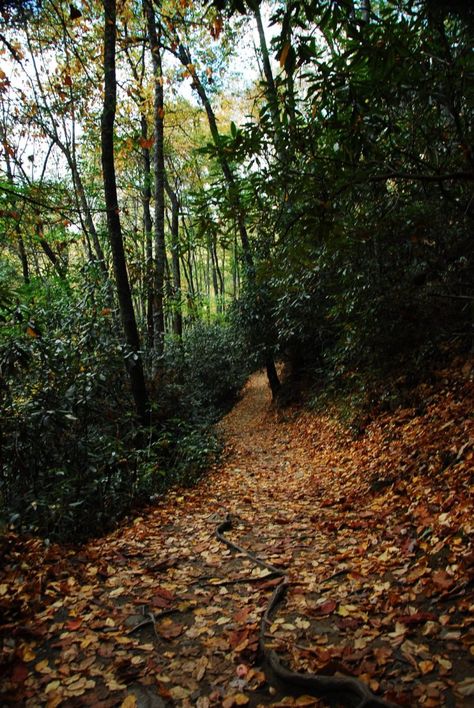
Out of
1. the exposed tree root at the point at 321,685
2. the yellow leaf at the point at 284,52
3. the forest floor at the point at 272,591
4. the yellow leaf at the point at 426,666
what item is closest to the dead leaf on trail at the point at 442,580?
the forest floor at the point at 272,591

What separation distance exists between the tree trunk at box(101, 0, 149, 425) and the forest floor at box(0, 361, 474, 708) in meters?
2.48

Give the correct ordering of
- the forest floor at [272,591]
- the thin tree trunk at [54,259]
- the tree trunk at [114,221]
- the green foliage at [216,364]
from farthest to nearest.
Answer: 1. the green foliage at [216,364]
2. the tree trunk at [114,221]
3. the thin tree trunk at [54,259]
4. the forest floor at [272,591]

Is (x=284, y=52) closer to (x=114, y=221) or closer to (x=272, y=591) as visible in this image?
(x=272, y=591)

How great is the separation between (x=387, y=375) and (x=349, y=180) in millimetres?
4393

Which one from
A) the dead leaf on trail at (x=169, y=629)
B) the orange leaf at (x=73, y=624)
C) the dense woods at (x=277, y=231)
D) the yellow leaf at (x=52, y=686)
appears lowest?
the dead leaf on trail at (x=169, y=629)

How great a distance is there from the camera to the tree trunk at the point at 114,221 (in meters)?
6.47

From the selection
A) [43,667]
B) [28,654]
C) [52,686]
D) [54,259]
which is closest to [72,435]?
[28,654]

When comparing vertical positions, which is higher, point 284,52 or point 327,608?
point 284,52

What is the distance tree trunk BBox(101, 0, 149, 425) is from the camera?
6473mm

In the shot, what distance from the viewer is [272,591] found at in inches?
127

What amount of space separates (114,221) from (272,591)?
19.9 feet

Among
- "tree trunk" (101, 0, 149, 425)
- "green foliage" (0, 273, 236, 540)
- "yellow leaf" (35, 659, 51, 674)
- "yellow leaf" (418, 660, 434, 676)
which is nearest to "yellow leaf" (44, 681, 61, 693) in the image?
"yellow leaf" (35, 659, 51, 674)

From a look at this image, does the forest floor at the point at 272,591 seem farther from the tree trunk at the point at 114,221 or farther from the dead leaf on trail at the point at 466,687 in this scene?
the tree trunk at the point at 114,221

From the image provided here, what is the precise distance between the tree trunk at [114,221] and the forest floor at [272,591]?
8.12ft
